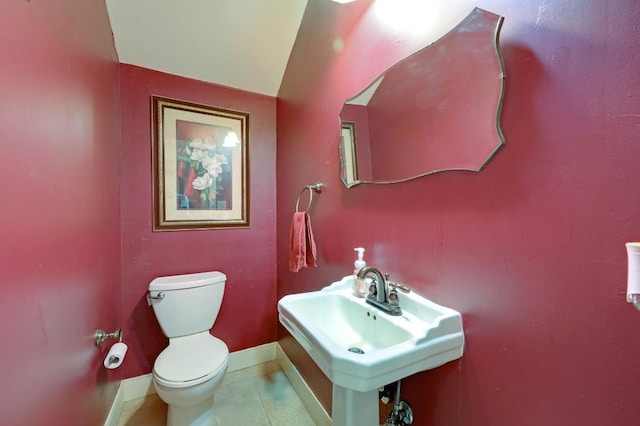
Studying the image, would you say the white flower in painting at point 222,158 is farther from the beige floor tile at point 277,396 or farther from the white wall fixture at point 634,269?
the white wall fixture at point 634,269

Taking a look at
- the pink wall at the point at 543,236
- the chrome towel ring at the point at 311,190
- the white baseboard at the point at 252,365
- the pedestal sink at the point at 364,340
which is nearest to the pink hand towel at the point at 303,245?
the chrome towel ring at the point at 311,190

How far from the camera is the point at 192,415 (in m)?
1.35

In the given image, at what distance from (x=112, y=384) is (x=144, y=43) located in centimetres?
208

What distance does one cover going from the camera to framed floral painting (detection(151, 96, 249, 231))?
5.82 ft

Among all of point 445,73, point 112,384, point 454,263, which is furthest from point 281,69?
point 112,384

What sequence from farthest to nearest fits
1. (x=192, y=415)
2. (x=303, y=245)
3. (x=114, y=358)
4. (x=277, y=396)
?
1. (x=277, y=396)
2. (x=303, y=245)
3. (x=192, y=415)
4. (x=114, y=358)

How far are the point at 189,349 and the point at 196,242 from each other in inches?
28.2

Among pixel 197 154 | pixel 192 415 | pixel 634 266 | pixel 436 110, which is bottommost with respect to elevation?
pixel 192 415

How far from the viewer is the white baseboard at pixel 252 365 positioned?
1.48 metres

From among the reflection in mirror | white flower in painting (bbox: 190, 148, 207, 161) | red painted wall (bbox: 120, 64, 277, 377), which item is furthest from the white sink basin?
white flower in painting (bbox: 190, 148, 207, 161)

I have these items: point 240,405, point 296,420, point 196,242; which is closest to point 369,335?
point 296,420

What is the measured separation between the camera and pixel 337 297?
3.70ft

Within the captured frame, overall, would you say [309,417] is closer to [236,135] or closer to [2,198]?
[2,198]

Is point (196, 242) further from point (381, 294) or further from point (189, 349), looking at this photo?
point (381, 294)
